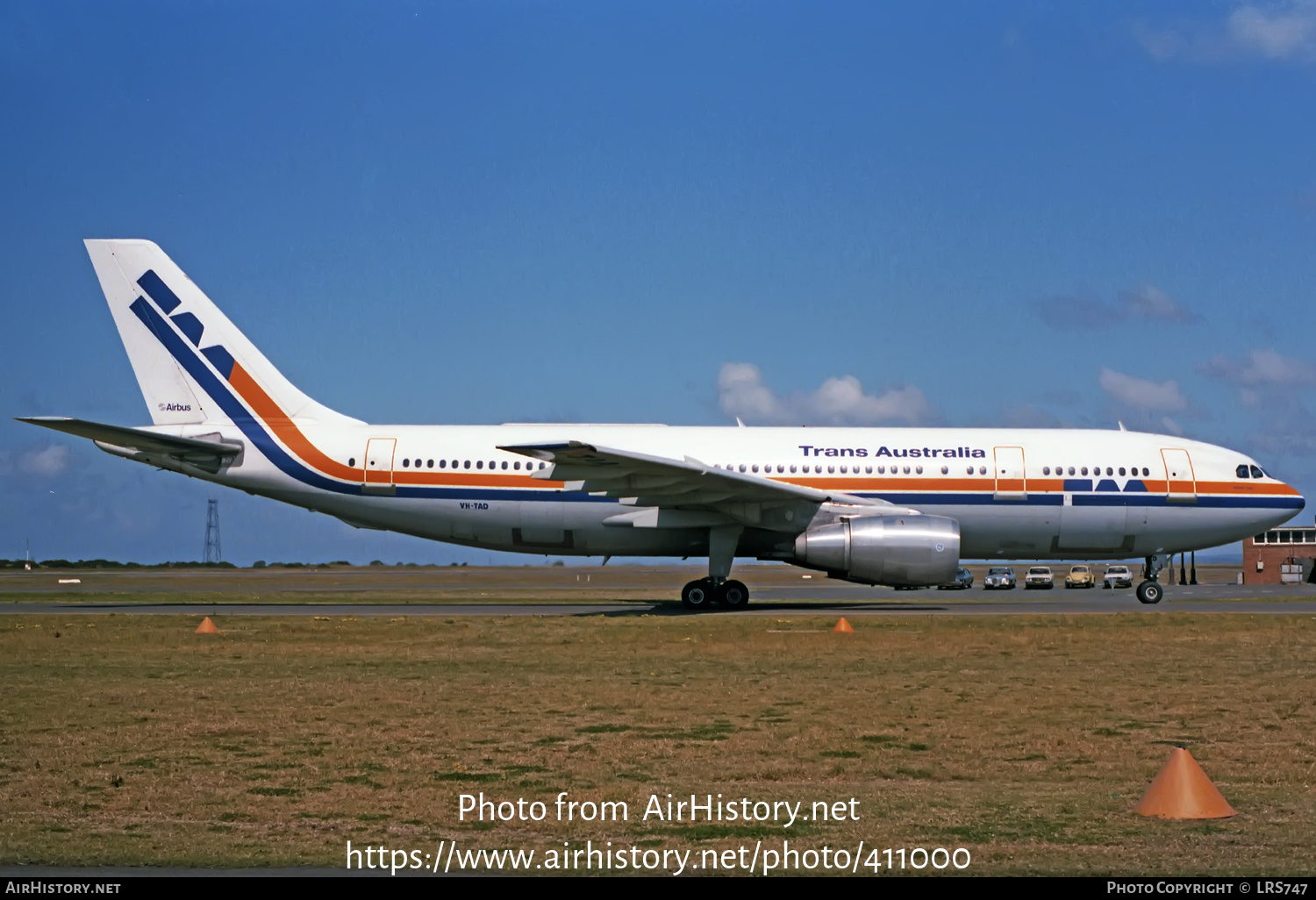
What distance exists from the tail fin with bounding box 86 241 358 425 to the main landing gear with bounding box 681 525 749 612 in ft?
28.6

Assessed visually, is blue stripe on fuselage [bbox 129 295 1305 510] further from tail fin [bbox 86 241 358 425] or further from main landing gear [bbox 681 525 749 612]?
main landing gear [bbox 681 525 749 612]

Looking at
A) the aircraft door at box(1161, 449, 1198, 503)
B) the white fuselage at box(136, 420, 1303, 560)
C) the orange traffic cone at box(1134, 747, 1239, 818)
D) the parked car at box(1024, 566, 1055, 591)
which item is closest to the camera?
the orange traffic cone at box(1134, 747, 1239, 818)

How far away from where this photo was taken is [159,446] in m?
27.6

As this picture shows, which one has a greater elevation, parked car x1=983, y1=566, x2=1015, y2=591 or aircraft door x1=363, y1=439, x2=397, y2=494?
aircraft door x1=363, y1=439, x2=397, y2=494

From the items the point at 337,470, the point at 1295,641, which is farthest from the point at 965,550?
the point at 337,470

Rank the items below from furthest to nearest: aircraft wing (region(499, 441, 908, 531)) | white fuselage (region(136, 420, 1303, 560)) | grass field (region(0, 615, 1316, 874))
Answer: white fuselage (region(136, 420, 1303, 560))
aircraft wing (region(499, 441, 908, 531))
grass field (region(0, 615, 1316, 874))

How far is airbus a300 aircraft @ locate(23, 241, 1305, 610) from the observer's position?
90.4 ft

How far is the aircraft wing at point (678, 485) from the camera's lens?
997 inches

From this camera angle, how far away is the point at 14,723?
1175 cm

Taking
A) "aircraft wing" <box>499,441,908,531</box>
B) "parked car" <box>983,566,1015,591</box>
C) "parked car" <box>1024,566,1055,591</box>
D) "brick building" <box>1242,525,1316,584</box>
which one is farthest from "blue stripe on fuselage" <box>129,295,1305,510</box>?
"brick building" <box>1242,525,1316,584</box>

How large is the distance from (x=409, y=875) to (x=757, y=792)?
2.96m

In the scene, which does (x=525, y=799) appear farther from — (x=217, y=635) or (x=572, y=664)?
(x=217, y=635)

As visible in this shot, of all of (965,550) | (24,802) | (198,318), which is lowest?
(24,802)

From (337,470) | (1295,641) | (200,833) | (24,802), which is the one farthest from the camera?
(337,470)
